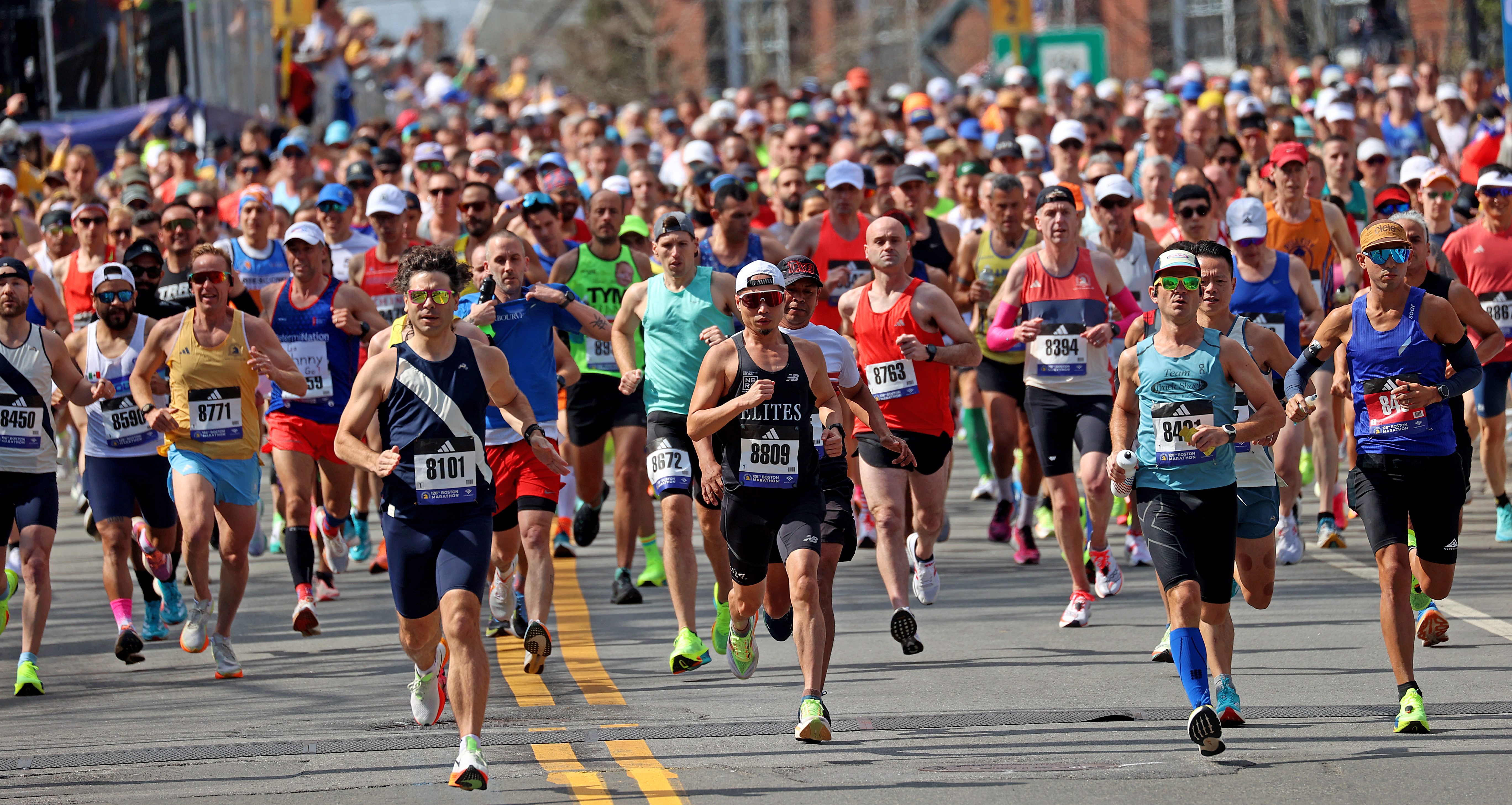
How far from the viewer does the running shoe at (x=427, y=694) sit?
792cm

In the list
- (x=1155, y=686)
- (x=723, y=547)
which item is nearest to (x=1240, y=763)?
(x=1155, y=686)

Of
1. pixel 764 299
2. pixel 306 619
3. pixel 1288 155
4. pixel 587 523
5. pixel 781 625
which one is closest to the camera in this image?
pixel 764 299

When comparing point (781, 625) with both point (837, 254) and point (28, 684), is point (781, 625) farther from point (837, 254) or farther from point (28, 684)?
point (837, 254)

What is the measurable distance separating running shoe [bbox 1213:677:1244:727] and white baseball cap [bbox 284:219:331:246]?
5.80m

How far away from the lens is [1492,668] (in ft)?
29.1

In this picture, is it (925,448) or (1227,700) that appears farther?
(925,448)

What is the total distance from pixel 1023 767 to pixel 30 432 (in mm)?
5235

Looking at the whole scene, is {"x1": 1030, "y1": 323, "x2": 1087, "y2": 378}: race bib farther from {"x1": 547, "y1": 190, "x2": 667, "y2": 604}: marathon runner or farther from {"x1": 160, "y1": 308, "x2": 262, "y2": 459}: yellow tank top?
{"x1": 160, "y1": 308, "x2": 262, "y2": 459}: yellow tank top

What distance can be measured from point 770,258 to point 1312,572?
3572 millimetres

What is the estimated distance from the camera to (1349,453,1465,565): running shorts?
328 inches

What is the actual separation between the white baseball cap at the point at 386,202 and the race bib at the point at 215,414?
92.6 inches

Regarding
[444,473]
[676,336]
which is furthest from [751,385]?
[676,336]

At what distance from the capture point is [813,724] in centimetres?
778

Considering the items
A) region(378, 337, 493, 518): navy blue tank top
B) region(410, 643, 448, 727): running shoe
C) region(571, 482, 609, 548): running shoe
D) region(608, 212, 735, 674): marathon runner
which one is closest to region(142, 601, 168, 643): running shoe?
region(571, 482, 609, 548): running shoe
